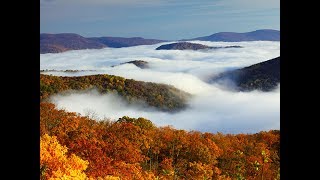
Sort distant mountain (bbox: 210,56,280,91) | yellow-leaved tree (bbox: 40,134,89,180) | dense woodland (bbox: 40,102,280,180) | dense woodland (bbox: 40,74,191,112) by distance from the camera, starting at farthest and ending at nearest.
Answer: distant mountain (bbox: 210,56,280,91) < dense woodland (bbox: 40,74,191,112) < dense woodland (bbox: 40,102,280,180) < yellow-leaved tree (bbox: 40,134,89,180)

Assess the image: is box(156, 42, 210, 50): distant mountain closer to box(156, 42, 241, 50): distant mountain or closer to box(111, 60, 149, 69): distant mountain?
box(156, 42, 241, 50): distant mountain

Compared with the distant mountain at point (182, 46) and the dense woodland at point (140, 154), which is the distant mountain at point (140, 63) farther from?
the dense woodland at point (140, 154)

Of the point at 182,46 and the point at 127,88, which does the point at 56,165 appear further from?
the point at 182,46

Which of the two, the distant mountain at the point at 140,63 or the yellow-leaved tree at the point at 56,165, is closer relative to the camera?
the yellow-leaved tree at the point at 56,165

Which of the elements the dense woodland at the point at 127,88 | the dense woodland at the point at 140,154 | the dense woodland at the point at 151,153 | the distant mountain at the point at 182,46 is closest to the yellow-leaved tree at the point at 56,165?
the dense woodland at the point at 140,154

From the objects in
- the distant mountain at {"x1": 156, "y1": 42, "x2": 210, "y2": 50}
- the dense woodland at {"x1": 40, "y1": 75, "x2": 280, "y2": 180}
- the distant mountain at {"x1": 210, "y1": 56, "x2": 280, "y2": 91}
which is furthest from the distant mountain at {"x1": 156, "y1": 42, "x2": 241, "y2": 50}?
the dense woodland at {"x1": 40, "y1": 75, "x2": 280, "y2": 180}
